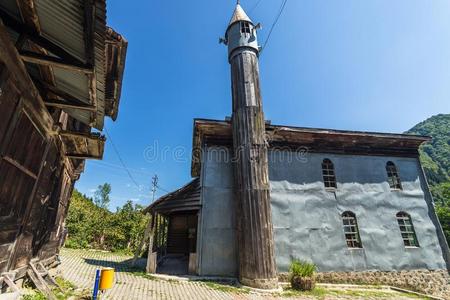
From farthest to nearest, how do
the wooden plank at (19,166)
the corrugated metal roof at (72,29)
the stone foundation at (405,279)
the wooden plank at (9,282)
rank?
the stone foundation at (405,279), the wooden plank at (9,282), the wooden plank at (19,166), the corrugated metal roof at (72,29)

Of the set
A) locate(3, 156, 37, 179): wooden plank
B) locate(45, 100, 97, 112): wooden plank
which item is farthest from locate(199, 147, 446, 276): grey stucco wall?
locate(45, 100, 97, 112): wooden plank

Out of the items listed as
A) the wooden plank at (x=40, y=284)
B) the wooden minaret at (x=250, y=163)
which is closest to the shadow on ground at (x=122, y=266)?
the wooden minaret at (x=250, y=163)

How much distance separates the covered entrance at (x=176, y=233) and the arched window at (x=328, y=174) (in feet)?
21.7

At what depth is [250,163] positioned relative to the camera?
10.7m

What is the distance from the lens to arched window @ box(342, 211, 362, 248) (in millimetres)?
11805

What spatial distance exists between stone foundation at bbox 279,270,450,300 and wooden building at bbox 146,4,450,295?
0.05 m

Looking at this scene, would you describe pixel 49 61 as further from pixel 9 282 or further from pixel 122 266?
pixel 122 266

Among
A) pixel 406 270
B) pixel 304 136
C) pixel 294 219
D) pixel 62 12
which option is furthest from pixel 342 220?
pixel 62 12

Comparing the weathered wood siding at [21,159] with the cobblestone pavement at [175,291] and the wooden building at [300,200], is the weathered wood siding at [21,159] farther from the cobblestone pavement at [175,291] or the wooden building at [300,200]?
the wooden building at [300,200]

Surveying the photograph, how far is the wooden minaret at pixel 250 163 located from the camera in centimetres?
943

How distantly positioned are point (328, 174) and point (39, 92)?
40.9 ft

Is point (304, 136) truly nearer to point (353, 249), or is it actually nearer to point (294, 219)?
point (294, 219)

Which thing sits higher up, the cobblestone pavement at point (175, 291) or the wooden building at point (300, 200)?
the wooden building at point (300, 200)

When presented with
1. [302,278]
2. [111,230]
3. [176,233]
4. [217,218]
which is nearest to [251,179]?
[217,218]
